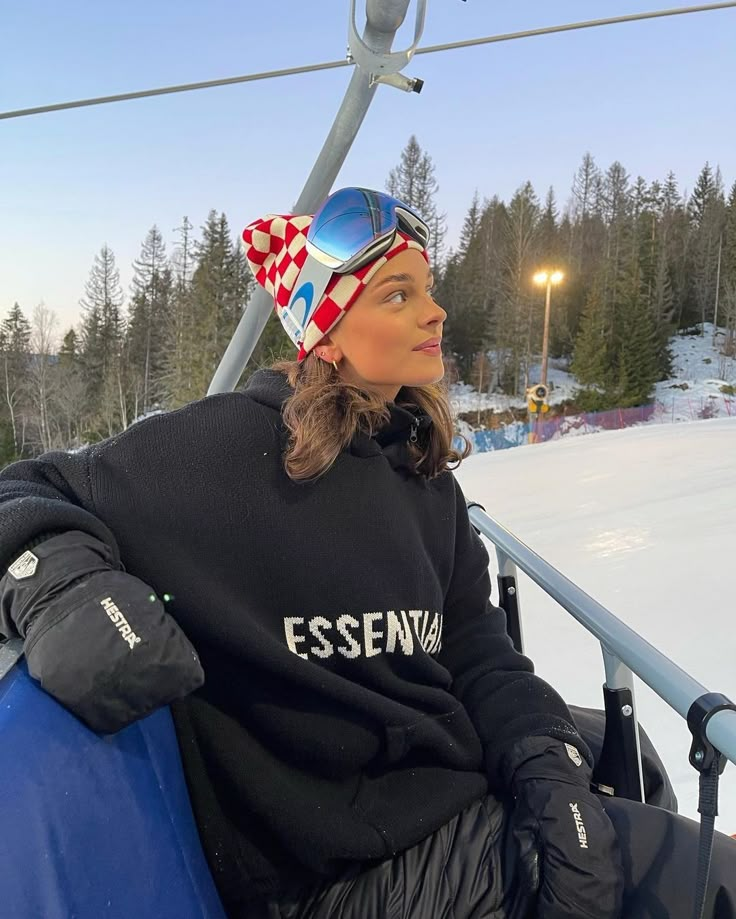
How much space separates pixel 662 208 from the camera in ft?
157

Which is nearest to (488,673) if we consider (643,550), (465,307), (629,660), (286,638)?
(629,660)

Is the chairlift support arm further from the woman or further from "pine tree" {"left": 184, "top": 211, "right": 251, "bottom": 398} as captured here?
"pine tree" {"left": 184, "top": 211, "right": 251, "bottom": 398}

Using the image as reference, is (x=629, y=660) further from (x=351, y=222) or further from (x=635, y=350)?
(x=635, y=350)

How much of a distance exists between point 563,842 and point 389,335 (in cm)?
82

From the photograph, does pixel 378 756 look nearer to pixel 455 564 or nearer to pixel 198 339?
pixel 455 564

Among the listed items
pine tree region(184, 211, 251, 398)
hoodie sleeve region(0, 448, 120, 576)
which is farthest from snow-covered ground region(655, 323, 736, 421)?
hoodie sleeve region(0, 448, 120, 576)

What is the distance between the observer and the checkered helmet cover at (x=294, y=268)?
1.22 meters

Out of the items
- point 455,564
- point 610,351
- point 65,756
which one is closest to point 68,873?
point 65,756

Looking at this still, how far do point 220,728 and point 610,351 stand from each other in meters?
34.5

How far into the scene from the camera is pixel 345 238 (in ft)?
4.08

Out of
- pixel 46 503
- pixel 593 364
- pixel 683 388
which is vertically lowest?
pixel 683 388

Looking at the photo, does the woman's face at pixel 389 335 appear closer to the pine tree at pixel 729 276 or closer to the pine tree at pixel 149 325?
the pine tree at pixel 149 325

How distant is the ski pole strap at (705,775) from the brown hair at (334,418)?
1.96 feet

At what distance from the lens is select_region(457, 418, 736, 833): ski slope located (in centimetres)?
285
